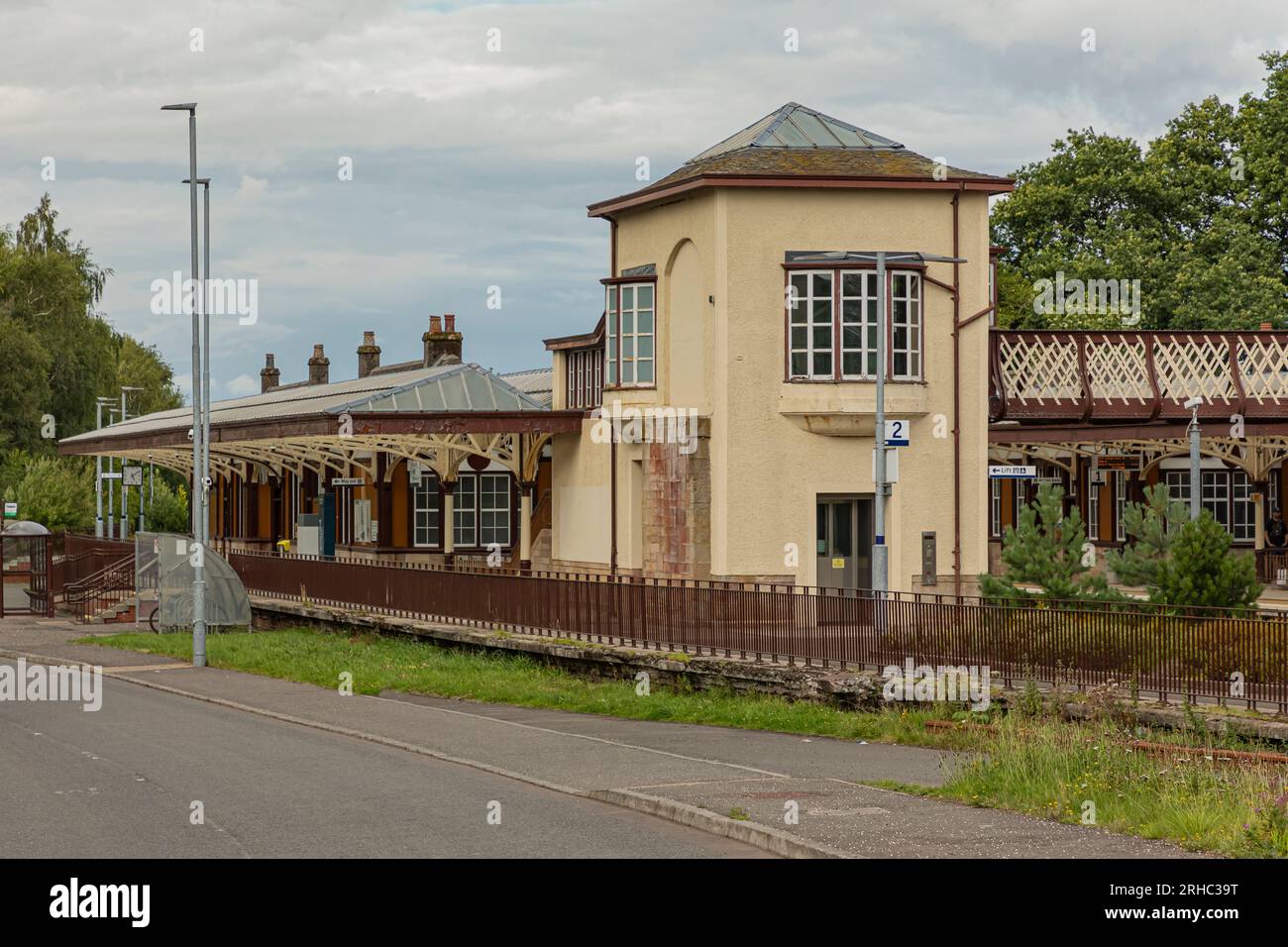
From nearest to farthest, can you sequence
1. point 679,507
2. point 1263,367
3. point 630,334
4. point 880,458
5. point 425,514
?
point 880,458 < point 679,507 < point 630,334 < point 1263,367 < point 425,514

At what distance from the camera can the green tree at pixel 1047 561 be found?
2206 centimetres

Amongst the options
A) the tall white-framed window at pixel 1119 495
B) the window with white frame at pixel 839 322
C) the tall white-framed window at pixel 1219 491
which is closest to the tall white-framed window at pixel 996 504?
the tall white-framed window at pixel 1119 495

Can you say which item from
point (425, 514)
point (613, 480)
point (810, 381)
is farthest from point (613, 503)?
point (425, 514)

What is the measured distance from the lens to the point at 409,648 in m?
28.8

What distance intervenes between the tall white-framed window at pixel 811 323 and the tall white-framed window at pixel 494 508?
1640 cm

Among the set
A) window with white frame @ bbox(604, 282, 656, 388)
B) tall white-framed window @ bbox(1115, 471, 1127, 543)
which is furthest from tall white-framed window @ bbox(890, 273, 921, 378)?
tall white-framed window @ bbox(1115, 471, 1127, 543)

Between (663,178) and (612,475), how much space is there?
18.9 ft

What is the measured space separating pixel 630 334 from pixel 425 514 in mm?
14498

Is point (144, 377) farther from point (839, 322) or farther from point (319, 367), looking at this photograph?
point (839, 322)

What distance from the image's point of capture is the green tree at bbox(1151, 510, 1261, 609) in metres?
20.2

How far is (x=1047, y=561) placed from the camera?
2283 centimetres

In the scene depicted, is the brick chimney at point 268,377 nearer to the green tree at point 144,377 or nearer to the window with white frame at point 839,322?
the green tree at point 144,377
